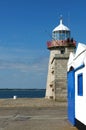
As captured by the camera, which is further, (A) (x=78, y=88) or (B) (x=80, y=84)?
(A) (x=78, y=88)

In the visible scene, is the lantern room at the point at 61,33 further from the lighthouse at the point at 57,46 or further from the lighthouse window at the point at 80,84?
the lighthouse window at the point at 80,84

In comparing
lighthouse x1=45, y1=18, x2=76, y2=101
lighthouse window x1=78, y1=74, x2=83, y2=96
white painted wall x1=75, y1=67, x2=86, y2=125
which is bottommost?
white painted wall x1=75, y1=67, x2=86, y2=125

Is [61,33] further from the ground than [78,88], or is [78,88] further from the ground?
[61,33]

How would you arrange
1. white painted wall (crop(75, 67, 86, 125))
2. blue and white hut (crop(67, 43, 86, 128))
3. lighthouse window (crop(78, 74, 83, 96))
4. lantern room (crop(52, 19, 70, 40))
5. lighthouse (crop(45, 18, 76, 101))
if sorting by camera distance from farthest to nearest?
lantern room (crop(52, 19, 70, 40)), lighthouse (crop(45, 18, 76, 101)), lighthouse window (crop(78, 74, 83, 96)), blue and white hut (crop(67, 43, 86, 128)), white painted wall (crop(75, 67, 86, 125))

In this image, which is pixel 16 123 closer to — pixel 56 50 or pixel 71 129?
pixel 71 129

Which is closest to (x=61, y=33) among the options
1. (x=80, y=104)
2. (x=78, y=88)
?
(x=78, y=88)

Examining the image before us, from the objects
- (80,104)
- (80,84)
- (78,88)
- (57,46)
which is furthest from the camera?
(57,46)

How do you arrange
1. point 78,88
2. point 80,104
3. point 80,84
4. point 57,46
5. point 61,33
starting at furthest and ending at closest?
point 61,33 < point 57,46 < point 78,88 < point 80,84 < point 80,104

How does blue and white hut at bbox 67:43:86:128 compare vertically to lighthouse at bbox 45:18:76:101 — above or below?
below

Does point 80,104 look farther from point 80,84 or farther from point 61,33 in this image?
point 61,33

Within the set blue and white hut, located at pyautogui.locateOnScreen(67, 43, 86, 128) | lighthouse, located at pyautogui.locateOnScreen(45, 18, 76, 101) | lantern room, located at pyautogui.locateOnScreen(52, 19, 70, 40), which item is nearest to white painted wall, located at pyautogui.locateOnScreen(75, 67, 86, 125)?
blue and white hut, located at pyautogui.locateOnScreen(67, 43, 86, 128)

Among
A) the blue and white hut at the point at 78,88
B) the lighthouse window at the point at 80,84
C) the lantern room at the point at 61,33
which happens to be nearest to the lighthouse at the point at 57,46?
the lantern room at the point at 61,33

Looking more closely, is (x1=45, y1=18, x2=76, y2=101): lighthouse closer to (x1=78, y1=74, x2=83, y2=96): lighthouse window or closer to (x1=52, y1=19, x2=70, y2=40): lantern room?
(x1=52, y1=19, x2=70, y2=40): lantern room

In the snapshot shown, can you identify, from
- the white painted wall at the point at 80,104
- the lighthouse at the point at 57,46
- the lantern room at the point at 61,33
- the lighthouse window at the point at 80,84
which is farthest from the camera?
the lantern room at the point at 61,33
